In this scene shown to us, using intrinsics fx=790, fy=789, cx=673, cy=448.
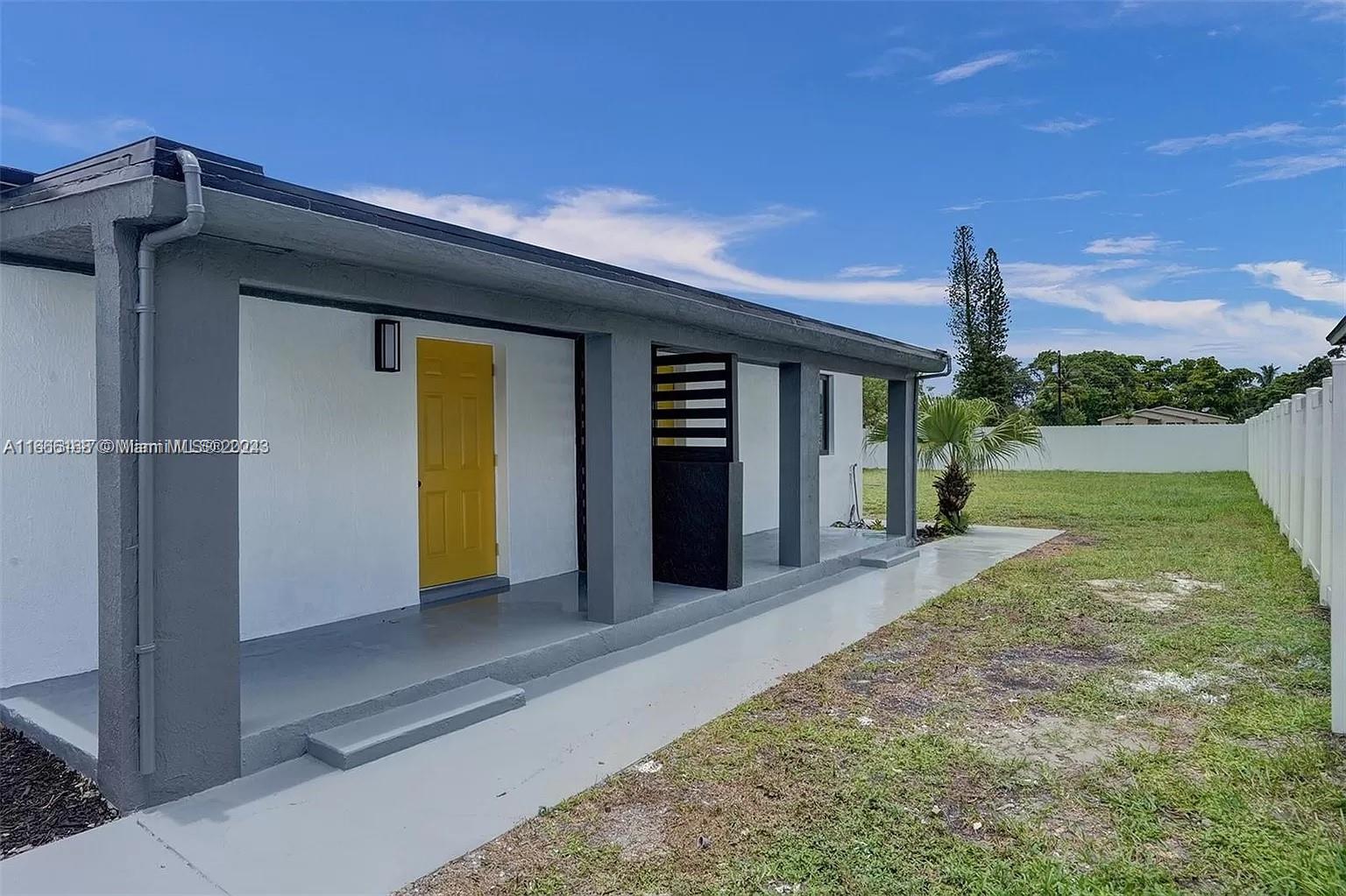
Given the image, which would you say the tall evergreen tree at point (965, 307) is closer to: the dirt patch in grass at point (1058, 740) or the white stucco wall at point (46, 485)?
the dirt patch in grass at point (1058, 740)

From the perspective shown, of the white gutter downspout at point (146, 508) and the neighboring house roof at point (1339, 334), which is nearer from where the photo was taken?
the white gutter downspout at point (146, 508)

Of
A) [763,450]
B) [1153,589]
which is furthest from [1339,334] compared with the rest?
[763,450]

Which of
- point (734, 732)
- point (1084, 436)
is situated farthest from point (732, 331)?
point (1084, 436)

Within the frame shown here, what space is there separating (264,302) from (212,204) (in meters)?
2.43

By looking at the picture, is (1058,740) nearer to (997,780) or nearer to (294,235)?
(997,780)

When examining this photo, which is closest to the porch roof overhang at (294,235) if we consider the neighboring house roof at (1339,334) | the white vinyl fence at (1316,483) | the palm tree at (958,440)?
the white vinyl fence at (1316,483)

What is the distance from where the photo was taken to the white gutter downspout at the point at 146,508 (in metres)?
3.29

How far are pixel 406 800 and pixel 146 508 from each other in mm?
1687

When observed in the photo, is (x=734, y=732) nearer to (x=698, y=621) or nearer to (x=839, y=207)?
(x=698, y=621)

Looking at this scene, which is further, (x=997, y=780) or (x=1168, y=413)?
(x=1168, y=413)

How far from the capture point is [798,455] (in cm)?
812

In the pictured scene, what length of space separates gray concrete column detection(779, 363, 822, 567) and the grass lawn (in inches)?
69.2

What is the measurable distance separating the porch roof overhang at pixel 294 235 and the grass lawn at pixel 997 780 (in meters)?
2.75

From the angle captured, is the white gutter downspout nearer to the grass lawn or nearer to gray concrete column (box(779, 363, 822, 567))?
the grass lawn
